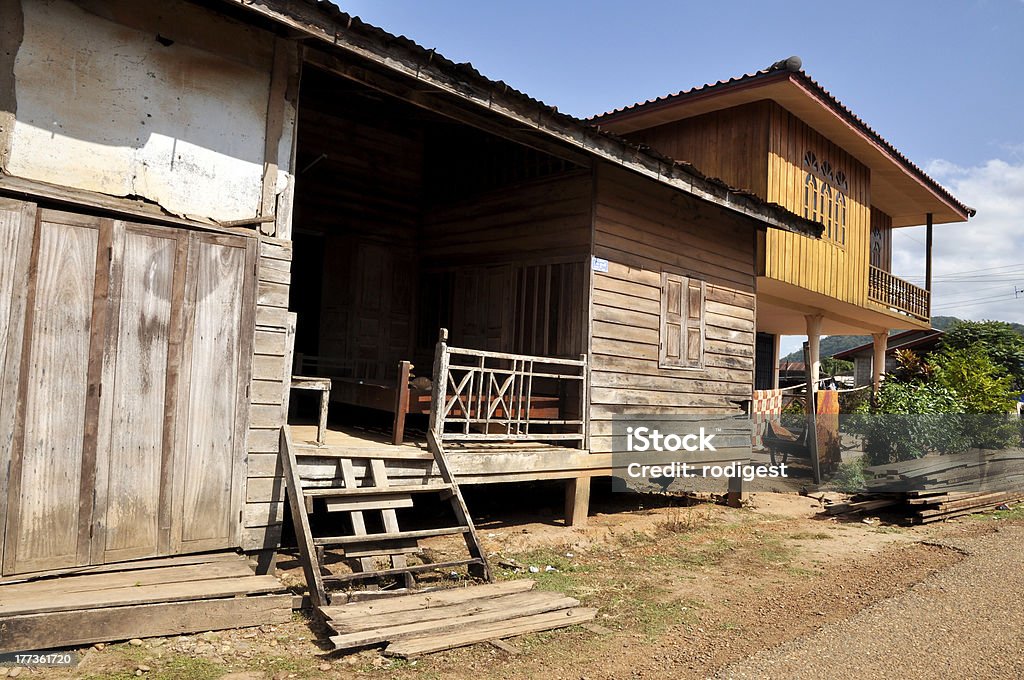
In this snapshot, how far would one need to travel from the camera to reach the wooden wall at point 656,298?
358 inches

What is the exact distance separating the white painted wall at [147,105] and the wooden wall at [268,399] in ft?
1.67

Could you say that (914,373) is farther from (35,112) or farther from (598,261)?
(35,112)

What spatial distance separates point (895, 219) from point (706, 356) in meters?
14.4

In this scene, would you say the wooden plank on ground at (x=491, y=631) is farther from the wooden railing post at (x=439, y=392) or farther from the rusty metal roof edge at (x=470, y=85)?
the rusty metal roof edge at (x=470, y=85)

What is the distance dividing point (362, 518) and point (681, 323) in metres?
5.89

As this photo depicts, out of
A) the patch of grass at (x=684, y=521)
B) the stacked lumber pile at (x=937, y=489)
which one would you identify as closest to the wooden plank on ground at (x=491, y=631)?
the patch of grass at (x=684, y=521)

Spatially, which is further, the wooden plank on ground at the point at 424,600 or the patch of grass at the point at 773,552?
the patch of grass at the point at 773,552

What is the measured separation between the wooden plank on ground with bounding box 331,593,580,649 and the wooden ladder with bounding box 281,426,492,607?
638 mm

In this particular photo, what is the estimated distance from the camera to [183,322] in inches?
219

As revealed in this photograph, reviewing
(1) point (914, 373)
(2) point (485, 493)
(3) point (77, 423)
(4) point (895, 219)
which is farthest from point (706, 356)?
(4) point (895, 219)

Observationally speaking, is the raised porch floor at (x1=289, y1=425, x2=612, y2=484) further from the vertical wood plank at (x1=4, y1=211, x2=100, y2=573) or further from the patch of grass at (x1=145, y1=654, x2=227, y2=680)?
the patch of grass at (x1=145, y1=654, x2=227, y2=680)

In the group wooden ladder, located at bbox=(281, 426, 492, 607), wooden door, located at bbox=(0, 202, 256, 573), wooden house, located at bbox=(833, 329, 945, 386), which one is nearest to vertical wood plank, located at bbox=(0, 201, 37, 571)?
wooden door, located at bbox=(0, 202, 256, 573)

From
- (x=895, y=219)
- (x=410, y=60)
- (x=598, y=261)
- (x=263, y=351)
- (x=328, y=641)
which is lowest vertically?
(x=328, y=641)

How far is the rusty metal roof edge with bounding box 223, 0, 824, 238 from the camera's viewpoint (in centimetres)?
541
